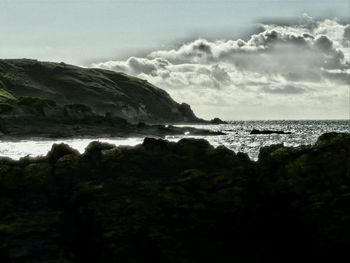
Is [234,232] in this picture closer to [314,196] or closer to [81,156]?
[314,196]

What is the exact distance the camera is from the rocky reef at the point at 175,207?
76.1 ft

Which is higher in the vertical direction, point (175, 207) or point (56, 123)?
point (56, 123)

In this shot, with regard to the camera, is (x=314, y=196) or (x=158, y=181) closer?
(x=314, y=196)

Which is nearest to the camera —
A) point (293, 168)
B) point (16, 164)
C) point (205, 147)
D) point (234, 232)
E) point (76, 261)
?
point (76, 261)

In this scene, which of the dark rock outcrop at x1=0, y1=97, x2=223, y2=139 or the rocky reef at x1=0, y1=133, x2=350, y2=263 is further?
the dark rock outcrop at x1=0, y1=97, x2=223, y2=139

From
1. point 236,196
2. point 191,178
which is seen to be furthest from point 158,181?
point 236,196

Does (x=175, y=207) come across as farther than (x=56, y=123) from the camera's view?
No

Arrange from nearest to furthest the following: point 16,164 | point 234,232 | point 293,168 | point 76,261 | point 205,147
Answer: point 76,261 < point 234,232 < point 293,168 < point 16,164 < point 205,147

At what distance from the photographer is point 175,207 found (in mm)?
24812

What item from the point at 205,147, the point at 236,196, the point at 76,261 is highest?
the point at 205,147

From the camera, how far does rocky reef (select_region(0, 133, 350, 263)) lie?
913 inches

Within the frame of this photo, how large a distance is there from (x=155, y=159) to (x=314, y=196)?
8.97 meters

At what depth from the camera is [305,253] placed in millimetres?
24266

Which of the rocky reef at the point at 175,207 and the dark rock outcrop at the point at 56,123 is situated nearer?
the rocky reef at the point at 175,207
